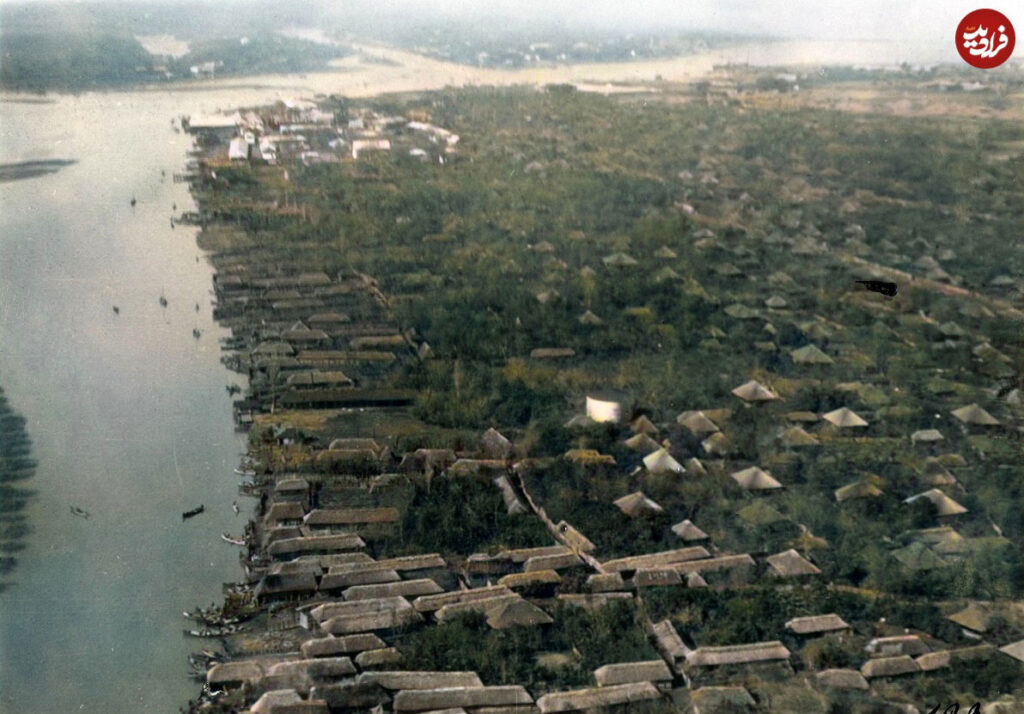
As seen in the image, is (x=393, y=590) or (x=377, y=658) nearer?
(x=377, y=658)

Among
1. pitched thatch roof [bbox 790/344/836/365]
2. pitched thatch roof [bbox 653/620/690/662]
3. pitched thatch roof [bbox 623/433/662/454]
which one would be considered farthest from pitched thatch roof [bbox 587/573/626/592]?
pitched thatch roof [bbox 790/344/836/365]

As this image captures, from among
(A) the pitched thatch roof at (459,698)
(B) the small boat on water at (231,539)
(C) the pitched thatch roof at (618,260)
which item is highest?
(C) the pitched thatch roof at (618,260)

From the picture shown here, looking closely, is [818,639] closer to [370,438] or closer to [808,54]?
[370,438]

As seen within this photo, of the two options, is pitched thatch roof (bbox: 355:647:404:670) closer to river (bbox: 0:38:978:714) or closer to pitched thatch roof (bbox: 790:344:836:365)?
river (bbox: 0:38:978:714)

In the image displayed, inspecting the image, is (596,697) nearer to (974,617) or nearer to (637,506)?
(637,506)

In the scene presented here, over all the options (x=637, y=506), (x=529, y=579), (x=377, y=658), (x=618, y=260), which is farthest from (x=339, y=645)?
(x=618, y=260)

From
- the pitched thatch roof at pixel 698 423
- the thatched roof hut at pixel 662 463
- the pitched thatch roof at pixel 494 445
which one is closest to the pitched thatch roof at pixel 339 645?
the pitched thatch roof at pixel 494 445

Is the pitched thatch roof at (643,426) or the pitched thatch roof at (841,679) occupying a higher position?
the pitched thatch roof at (643,426)

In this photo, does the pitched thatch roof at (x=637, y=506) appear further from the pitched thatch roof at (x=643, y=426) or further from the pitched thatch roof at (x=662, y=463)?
the pitched thatch roof at (x=643, y=426)
